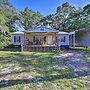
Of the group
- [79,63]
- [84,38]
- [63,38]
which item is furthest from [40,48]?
[79,63]

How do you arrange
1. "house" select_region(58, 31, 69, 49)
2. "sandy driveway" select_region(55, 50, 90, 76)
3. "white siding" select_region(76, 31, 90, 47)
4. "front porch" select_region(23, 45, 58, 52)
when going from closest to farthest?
"sandy driveway" select_region(55, 50, 90, 76) < "front porch" select_region(23, 45, 58, 52) < "white siding" select_region(76, 31, 90, 47) < "house" select_region(58, 31, 69, 49)

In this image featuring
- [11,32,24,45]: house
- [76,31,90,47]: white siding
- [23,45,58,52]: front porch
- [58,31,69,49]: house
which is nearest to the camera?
[23,45,58,52]: front porch

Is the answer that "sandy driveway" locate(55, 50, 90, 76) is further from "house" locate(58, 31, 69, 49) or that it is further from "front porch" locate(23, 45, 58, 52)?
"house" locate(58, 31, 69, 49)

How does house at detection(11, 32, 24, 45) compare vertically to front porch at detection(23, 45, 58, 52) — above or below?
above

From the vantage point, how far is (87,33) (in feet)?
97.6

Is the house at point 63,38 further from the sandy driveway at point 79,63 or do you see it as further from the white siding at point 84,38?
the sandy driveway at point 79,63

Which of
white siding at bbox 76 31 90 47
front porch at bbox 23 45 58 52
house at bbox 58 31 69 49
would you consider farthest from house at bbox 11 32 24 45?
white siding at bbox 76 31 90 47

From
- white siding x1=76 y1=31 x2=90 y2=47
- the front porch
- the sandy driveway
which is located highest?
white siding x1=76 y1=31 x2=90 y2=47

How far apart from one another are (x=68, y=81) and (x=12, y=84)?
2.15 meters

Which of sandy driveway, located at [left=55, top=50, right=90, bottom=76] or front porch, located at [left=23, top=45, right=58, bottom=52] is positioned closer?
sandy driveway, located at [left=55, top=50, right=90, bottom=76]

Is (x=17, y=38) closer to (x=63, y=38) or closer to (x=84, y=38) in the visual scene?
(x=63, y=38)

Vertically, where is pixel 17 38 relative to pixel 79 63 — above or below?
above

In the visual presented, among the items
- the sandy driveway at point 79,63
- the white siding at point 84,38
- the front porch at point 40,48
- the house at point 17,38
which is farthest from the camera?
the house at point 17,38

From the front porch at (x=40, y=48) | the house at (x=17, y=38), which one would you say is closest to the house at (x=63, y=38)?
the house at (x=17, y=38)
